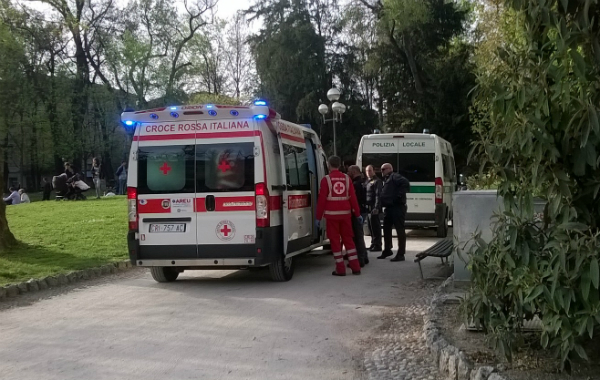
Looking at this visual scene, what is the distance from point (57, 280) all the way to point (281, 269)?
3.48m

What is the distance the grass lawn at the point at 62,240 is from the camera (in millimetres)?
10500

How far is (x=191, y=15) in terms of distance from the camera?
44.5 m

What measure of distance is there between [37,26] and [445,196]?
3561 centimetres

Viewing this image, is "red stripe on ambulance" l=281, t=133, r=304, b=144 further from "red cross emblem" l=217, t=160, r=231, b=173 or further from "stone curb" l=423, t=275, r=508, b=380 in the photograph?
"stone curb" l=423, t=275, r=508, b=380

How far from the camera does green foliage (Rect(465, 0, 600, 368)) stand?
4.03 metres

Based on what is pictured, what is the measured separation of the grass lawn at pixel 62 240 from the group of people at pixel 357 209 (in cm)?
425

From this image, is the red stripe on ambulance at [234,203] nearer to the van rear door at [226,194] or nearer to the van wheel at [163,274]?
the van rear door at [226,194]

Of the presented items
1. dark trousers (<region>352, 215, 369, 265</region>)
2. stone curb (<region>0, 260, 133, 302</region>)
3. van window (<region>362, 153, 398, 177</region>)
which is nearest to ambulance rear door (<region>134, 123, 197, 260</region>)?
stone curb (<region>0, 260, 133, 302</region>)

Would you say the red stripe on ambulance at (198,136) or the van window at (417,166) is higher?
the red stripe on ambulance at (198,136)

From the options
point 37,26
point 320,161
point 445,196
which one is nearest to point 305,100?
point 37,26

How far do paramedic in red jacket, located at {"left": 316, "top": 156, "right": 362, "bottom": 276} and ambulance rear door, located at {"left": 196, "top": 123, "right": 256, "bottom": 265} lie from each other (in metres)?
1.66

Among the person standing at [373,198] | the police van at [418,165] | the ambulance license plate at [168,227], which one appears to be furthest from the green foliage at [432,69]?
the ambulance license plate at [168,227]

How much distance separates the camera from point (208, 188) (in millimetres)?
9055

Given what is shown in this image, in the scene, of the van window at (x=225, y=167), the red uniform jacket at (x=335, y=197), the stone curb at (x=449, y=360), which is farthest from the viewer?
the red uniform jacket at (x=335, y=197)
